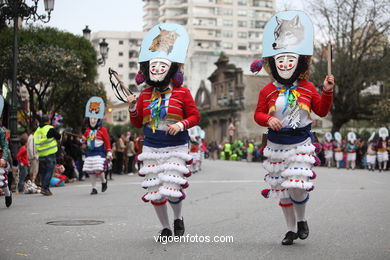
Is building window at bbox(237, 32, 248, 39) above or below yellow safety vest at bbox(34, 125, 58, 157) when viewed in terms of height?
above

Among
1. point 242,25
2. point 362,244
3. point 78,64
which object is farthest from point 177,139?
point 242,25

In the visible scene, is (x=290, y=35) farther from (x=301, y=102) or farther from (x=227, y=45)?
(x=227, y=45)

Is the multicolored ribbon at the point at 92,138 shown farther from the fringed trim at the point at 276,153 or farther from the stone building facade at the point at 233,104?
the stone building facade at the point at 233,104

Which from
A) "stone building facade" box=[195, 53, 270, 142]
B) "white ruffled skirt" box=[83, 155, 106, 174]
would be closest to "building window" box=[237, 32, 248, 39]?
"stone building facade" box=[195, 53, 270, 142]

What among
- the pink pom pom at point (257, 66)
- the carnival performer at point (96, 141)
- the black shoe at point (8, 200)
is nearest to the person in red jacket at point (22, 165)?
the carnival performer at point (96, 141)

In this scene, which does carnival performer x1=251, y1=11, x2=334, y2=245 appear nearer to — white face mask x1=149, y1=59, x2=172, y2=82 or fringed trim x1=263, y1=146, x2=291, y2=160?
fringed trim x1=263, y1=146, x2=291, y2=160

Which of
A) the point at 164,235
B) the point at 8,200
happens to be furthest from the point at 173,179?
the point at 8,200

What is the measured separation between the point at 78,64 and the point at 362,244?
25.7m

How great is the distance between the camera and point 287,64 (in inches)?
288

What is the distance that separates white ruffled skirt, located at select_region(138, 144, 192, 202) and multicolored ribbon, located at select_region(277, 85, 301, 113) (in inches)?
51.8

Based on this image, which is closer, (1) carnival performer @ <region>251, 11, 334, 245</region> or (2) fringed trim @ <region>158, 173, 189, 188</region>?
(1) carnival performer @ <region>251, 11, 334, 245</region>

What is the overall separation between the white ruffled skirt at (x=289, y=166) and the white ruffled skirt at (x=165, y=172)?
0.97m

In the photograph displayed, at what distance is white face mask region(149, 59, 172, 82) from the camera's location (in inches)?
301

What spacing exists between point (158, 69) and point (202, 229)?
220cm
